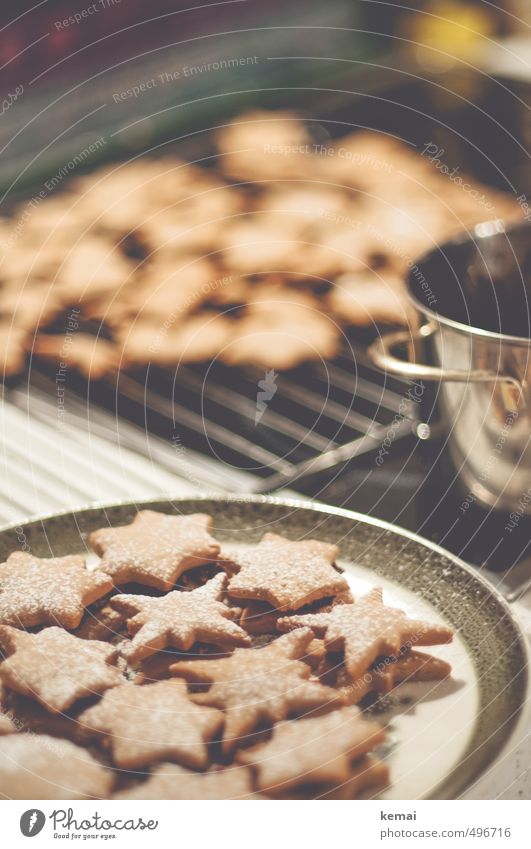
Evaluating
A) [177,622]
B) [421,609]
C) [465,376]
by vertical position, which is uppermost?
[465,376]

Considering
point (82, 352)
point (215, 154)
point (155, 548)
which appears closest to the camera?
point (155, 548)

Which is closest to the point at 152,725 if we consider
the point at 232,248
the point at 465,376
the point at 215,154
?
the point at 465,376

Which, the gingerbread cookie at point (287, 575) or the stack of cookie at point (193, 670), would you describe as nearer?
the stack of cookie at point (193, 670)

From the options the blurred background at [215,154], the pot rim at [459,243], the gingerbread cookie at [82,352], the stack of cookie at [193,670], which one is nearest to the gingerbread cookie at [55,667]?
the stack of cookie at [193,670]

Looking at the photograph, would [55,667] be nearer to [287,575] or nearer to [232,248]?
[287,575]

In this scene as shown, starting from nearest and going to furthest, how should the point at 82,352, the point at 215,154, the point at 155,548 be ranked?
the point at 155,548 < the point at 82,352 < the point at 215,154

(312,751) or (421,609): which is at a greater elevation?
(421,609)

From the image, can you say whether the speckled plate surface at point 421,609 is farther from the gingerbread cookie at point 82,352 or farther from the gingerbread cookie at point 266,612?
the gingerbread cookie at point 82,352
